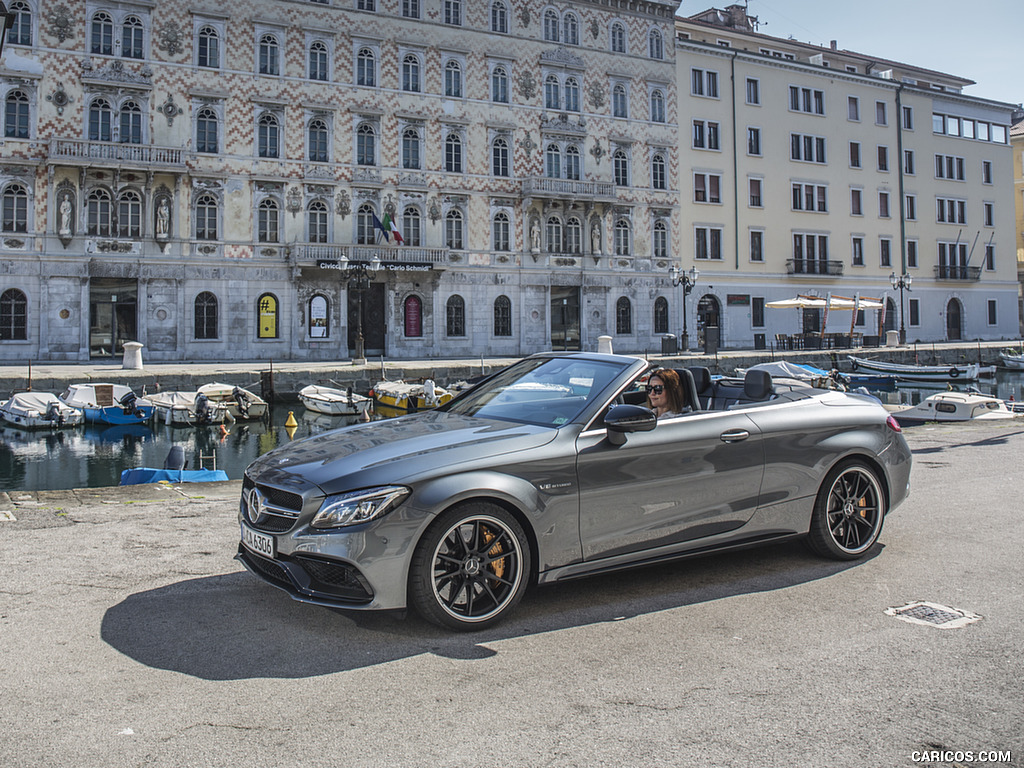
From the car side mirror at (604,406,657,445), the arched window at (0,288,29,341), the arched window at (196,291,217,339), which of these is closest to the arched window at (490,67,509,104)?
the arched window at (196,291,217,339)

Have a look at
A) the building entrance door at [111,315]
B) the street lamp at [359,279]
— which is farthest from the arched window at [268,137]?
the building entrance door at [111,315]

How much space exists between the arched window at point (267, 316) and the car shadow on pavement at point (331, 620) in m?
35.2

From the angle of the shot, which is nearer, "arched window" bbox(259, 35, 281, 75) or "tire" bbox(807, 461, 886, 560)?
"tire" bbox(807, 461, 886, 560)

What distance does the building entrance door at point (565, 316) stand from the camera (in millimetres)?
45625

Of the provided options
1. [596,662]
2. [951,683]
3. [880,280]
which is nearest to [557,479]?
[596,662]

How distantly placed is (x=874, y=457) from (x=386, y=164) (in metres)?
38.4

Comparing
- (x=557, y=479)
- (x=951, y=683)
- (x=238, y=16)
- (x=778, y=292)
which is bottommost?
(x=951, y=683)

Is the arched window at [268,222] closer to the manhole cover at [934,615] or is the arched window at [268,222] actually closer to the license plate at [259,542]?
the license plate at [259,542]

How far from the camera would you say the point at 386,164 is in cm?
4181

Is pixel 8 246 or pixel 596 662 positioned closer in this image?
pixel 596 662

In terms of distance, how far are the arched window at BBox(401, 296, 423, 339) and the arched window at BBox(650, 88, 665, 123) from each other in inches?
701

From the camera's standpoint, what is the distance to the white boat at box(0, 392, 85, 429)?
79.4 feet

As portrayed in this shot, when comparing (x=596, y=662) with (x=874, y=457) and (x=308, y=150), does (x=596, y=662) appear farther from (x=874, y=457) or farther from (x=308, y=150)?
(x=308, y=150)

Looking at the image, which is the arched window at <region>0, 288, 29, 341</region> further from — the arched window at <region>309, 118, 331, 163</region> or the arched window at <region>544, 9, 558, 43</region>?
the arched window at <region>544, 9, 558, 43</region>
